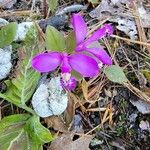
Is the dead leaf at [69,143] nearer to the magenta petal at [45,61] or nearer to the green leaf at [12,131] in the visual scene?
the green leaf at [12,131]

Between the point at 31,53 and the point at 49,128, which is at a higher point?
the point at 31,53

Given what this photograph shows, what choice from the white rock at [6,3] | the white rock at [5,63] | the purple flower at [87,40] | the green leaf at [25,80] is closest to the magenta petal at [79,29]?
the purple flower at [87,40]

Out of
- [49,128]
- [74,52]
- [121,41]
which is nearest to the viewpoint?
[74,52]

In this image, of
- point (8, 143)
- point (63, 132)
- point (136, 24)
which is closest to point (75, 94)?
point (63, 132)

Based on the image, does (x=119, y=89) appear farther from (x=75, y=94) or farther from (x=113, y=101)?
(x=75, y=94)

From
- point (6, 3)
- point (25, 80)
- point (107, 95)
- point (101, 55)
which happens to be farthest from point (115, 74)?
point (6, 3)

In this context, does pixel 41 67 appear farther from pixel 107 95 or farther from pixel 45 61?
pixel 107 95
